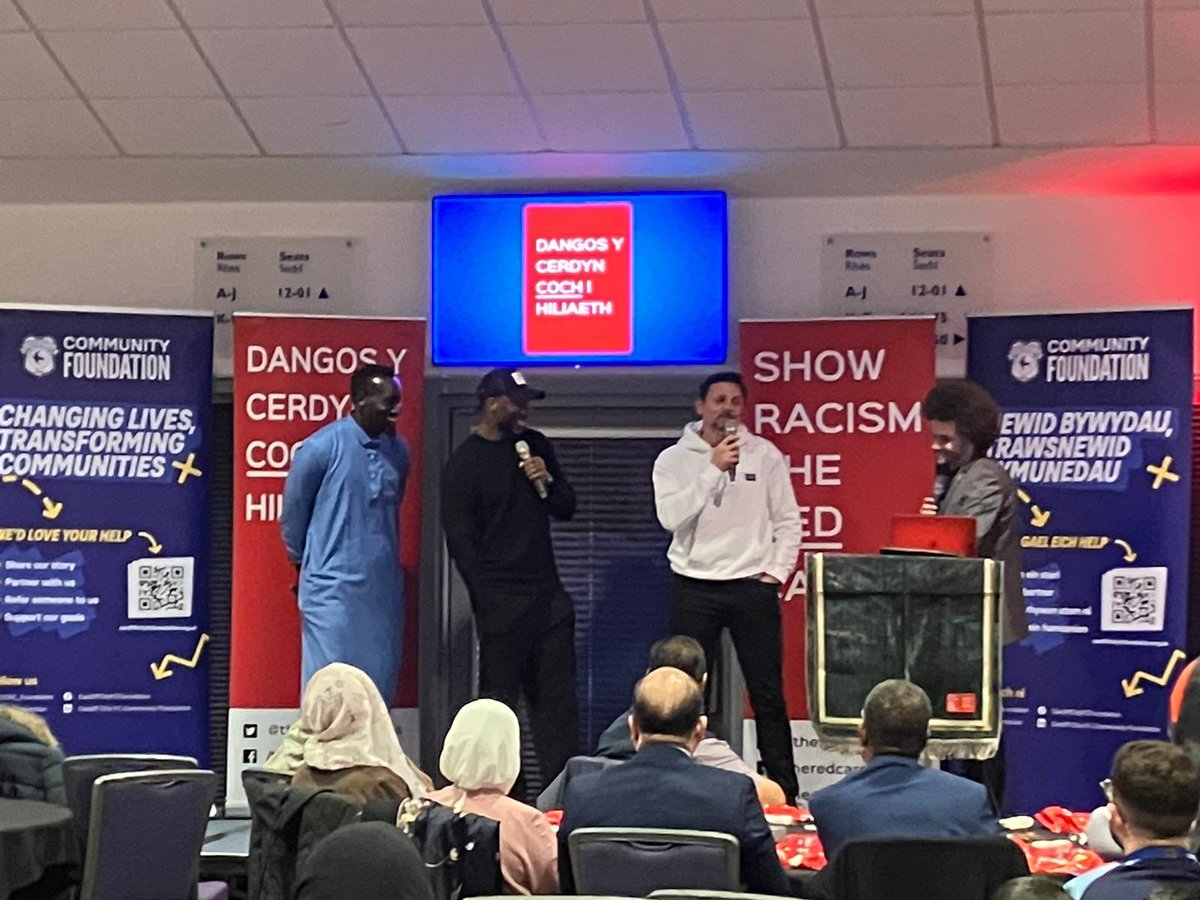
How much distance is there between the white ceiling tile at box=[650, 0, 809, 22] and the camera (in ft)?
19.9

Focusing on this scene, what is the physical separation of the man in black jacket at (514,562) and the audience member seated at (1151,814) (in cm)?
352

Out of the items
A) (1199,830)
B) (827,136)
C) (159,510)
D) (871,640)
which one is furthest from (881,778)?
(159,510)

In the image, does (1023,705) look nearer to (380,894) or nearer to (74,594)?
(74,594)

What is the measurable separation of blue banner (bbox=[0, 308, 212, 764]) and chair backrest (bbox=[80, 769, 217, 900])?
2.79 m

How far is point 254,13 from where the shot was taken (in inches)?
249

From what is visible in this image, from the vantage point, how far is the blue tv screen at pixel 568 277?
7.25m

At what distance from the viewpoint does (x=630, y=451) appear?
24.9 ft

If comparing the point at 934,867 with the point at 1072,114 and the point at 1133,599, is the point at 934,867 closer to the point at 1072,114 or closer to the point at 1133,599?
the point at 1133,599

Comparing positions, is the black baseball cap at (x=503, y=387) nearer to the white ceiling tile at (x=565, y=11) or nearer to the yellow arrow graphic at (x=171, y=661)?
the white ceiling tile at (x=565, y=11)

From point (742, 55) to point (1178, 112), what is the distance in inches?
60.5

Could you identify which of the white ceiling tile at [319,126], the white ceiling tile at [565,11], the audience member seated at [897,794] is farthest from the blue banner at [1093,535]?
the audience member seated at [897,794]

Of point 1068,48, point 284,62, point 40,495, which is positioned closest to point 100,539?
point 40,495

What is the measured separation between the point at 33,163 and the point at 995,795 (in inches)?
171

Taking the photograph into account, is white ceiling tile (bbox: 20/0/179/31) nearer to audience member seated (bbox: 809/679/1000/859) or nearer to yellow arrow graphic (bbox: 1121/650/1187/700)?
audience member seated (bbox: 809/679/1000/859)
